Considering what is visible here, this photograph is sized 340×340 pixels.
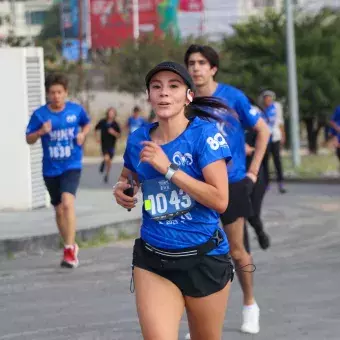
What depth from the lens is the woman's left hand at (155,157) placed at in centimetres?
572

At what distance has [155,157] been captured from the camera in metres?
5.72

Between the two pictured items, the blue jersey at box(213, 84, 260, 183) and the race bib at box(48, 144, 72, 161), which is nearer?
the blue jersey at box(213, 84, 260, 183)

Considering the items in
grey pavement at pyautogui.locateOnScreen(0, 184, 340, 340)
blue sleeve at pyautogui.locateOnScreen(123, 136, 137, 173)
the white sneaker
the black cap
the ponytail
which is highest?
the black cap

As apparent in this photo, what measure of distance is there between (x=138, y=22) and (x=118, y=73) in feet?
72.4

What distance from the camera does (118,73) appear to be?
6291 centimetres

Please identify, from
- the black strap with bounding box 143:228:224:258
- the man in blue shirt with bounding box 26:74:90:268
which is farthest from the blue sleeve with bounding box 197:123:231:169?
the man in blue shirt with bounding box 26:74:90:268

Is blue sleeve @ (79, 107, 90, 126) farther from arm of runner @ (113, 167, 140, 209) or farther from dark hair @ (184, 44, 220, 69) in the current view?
arm of runner @ (113, 167, 140, 209)

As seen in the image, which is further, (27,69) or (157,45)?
(157,45)

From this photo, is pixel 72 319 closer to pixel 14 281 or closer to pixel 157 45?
pixel 14 281

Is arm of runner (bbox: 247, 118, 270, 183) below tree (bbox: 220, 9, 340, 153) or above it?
above

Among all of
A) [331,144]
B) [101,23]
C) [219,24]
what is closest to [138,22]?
[101,23]

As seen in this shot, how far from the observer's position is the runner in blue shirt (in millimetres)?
5895

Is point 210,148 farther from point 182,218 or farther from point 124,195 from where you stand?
point 124,195

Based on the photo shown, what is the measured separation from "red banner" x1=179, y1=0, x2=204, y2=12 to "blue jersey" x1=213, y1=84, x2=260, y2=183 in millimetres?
76137
